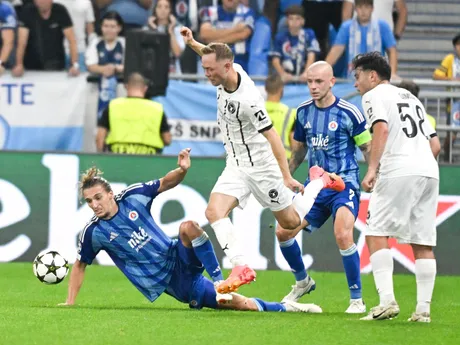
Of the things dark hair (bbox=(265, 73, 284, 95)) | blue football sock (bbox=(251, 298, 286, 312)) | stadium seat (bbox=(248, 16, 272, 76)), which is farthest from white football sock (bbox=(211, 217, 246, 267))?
stadium seat (bbox=(248, 16, 272, 76))

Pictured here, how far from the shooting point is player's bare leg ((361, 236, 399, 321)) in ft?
28.9

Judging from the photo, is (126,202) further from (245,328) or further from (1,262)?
(1,262)

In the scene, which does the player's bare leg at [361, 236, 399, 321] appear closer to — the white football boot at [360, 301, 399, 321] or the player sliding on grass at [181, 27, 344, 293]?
the white football boot at [360, 301, 399, 321]

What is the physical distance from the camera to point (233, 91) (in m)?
9.41

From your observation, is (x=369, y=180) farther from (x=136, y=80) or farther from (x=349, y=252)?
(x=136, y=80)

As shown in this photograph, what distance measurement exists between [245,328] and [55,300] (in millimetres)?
3079

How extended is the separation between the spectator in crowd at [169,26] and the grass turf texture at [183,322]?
553 cm

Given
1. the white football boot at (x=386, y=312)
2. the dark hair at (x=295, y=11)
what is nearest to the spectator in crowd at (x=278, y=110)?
the dark hair at (x=295, y=11)

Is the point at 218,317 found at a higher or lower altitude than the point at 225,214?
lower

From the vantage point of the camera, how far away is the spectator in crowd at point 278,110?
1510cm

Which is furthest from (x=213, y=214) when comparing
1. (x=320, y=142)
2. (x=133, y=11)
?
(x=133, y=11)

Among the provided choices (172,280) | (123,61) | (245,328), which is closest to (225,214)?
(172,280)

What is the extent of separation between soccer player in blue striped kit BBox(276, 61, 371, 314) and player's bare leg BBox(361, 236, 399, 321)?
119 centimetres

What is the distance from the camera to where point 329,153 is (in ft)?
34.2
